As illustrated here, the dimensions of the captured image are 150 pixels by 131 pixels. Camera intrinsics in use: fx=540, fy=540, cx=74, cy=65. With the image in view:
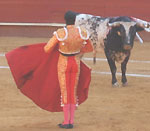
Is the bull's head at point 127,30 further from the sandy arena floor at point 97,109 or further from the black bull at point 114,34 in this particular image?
the sandy arena floor at point 97,109

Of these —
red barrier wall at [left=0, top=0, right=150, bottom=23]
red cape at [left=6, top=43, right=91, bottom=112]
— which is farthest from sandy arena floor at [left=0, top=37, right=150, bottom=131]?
red barrier wall at [left=0, top=0, right=150, bottom=23]

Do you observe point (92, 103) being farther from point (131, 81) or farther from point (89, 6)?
point (89, 6)

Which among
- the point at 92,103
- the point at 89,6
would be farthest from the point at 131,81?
the point at 89,6

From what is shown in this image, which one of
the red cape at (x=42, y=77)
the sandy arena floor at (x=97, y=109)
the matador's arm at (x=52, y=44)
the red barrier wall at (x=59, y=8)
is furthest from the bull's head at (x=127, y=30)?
the red barrier wall at (x=59, y=8)

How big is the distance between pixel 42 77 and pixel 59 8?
639cm

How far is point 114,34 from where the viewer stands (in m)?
6.45

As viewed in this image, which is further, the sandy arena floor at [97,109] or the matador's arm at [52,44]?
the sandy arena floor at [97,109]

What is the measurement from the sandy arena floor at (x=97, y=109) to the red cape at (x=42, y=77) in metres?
0.24

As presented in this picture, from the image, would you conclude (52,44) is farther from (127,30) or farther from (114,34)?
(114,34)

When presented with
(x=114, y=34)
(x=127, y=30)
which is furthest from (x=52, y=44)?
(x=114, y=34)

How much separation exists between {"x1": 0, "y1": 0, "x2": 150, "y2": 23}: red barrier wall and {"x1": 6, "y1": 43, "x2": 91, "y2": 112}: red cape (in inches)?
238

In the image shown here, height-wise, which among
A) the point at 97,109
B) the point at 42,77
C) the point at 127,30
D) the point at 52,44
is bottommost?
the point at 97,109

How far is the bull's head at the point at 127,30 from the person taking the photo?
6.14 m

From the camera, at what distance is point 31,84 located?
4.64m
